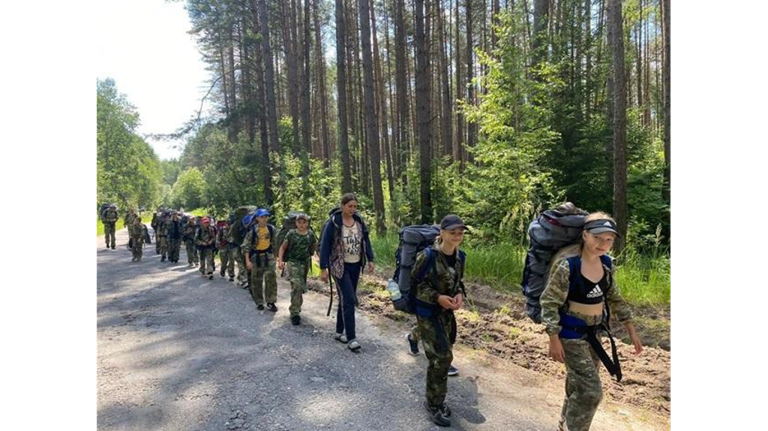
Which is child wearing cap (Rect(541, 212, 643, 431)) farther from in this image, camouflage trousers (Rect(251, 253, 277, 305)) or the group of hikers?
camouflage trousers (Rect(251, 253, 277, 305))

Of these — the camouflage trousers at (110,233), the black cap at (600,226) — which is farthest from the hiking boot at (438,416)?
the camouflage trousers at (110,233)

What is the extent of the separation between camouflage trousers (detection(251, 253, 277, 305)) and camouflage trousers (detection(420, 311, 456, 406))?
5.05 metres

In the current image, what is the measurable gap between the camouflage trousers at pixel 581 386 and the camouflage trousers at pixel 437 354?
3.56 ft

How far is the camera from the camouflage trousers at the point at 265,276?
8.34m

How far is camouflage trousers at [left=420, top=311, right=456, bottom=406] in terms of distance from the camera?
396cm

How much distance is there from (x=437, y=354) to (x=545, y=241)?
1.54m

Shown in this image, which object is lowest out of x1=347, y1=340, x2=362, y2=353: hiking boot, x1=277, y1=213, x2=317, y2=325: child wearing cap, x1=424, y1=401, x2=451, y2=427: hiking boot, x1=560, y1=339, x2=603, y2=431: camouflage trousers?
x1=424, y1=401, x2=451, y2=427: hiking boot

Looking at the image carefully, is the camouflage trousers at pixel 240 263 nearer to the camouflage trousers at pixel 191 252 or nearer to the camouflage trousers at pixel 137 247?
the camouflage trousers at pixel 191 252

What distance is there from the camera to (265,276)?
27.5ft

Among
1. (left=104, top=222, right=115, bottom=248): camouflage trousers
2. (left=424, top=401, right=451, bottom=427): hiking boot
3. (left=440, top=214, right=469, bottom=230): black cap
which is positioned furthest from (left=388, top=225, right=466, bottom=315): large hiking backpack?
(left=104, top=222, right=115, bottom=248): camouflage trousers

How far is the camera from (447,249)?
4078 mm
